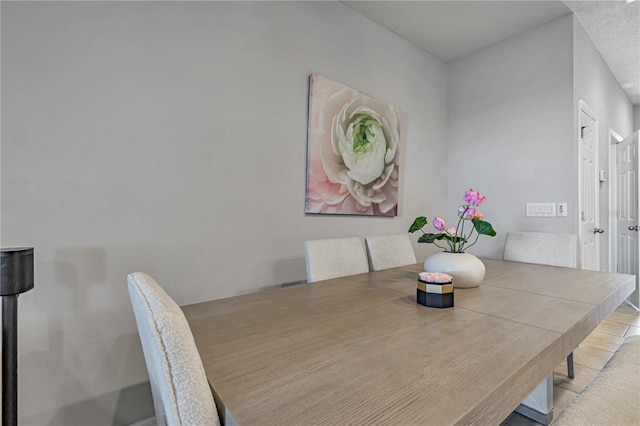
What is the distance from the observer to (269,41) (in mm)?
1954

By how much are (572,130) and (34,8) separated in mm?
3419

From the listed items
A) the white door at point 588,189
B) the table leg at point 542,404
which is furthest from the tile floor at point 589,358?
the white door at point 588,189

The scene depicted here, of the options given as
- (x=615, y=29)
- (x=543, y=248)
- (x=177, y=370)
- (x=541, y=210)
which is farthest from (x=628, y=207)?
(x=177, y=370)

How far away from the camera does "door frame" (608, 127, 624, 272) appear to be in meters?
3.57

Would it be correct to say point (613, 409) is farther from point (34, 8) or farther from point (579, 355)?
point (34, 8)

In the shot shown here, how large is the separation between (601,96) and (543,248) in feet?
7.22

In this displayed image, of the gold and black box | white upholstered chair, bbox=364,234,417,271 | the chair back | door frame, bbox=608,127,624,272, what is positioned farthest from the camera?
door frame, bbox=608,127,624,272

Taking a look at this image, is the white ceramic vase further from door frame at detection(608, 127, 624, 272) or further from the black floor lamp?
door frame at detection(608, 127, 624, 272)

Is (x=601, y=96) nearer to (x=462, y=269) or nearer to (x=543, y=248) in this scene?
(x=543, y=248)

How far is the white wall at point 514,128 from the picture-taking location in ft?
8.33

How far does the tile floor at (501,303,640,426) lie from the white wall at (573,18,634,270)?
621 mm

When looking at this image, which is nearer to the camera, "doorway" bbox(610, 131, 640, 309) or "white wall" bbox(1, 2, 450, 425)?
"white wall" bbox(1, 2, 450, 425)

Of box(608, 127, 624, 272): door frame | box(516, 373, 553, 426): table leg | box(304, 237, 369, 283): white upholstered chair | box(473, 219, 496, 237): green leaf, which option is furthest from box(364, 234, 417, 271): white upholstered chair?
box(608, 127, 624, 272): door frame

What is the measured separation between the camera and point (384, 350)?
79 centimetres
